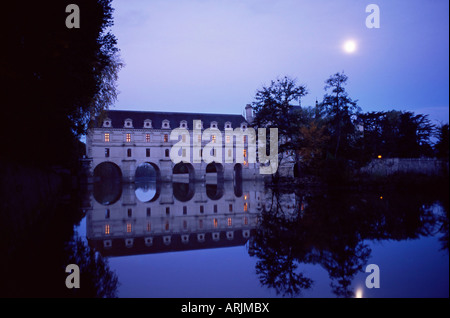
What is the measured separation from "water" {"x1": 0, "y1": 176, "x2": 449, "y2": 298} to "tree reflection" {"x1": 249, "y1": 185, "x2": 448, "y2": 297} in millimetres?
25

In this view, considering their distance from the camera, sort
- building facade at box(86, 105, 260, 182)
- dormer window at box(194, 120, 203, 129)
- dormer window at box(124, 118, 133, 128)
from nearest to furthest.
Result: 1. building facade at box(86, 105, 260, 182)
2. dormer window at box(124, 118, 133, 128)
3. dormer window at box(194, 120, 203, 129)

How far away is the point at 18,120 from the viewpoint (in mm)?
9805

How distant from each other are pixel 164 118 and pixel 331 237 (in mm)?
46434

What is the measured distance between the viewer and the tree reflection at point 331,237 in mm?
5320

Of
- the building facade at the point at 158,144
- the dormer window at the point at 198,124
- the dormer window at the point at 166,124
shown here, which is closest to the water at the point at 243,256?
the building facade at the point at 158,144

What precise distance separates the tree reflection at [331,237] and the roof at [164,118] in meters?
40.8

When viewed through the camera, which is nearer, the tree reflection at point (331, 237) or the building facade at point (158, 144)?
the tree reflection at point (331, 237)

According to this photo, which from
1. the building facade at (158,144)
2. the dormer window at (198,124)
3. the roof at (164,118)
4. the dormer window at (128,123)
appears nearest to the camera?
the building facade at (158,144)

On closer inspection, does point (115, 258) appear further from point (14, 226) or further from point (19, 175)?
point (19, 175)

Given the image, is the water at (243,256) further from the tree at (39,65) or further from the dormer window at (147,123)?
the dormer window at (147,123)

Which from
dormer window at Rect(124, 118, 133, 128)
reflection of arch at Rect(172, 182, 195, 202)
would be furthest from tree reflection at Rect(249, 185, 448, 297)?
dormer window at Rect(124, 118, 133, 128)

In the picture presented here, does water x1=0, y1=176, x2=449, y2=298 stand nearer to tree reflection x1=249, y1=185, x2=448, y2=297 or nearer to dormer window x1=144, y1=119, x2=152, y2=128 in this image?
tree reflection x1=249, y1=185, x2=448, y2=297

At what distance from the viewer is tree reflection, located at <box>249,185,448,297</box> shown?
5.32 metres
